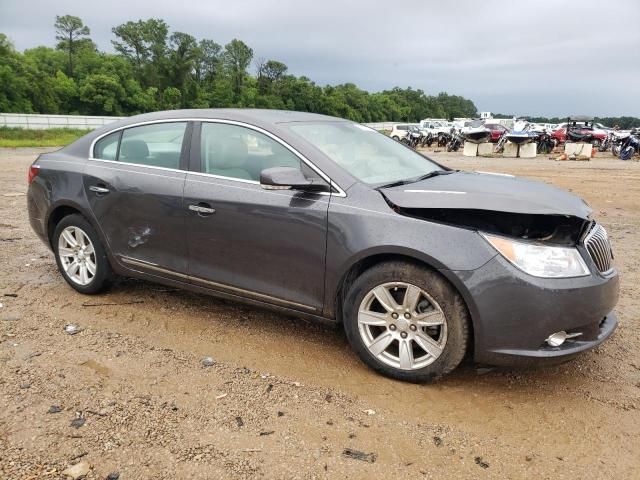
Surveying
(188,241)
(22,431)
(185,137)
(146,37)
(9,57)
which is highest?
(146,37)

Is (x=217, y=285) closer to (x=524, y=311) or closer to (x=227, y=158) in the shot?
(x=227, y=158)

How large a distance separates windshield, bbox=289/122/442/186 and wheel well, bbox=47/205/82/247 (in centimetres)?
224

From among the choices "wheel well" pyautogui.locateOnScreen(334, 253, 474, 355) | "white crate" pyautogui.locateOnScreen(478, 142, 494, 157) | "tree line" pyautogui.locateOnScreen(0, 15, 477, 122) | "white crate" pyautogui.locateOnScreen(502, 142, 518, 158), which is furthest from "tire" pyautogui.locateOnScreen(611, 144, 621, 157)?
"tree line" pyautogui.locateOnScreen(0, 15, 477, 122)

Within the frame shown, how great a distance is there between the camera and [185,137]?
3982mm

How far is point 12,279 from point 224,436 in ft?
11.6

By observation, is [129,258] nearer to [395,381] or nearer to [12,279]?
[12,279]

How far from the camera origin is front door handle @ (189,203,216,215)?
12.1ft

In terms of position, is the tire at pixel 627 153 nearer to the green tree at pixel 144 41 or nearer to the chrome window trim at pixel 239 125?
the chrome window trim at pixel 239 125

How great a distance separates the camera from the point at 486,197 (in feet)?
10.2

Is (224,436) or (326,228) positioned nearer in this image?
(224,436)

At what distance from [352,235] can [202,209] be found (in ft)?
3.86

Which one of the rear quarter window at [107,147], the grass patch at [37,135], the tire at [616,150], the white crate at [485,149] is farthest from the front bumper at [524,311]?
the grass patch at [37,135]

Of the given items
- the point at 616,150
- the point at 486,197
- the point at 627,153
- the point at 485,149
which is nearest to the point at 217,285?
the point at 486,197

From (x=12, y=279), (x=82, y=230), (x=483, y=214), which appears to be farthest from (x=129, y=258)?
(x=483, y=214)
